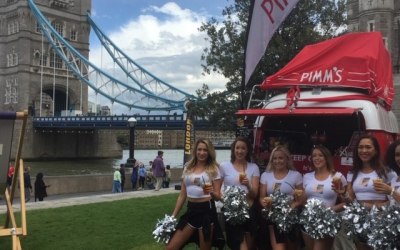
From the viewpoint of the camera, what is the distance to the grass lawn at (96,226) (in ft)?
26.9

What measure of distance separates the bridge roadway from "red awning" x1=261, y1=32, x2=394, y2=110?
41658 mm

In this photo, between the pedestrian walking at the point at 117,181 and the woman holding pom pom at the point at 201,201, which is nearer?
the woman holding pom pom at the point at 201,201

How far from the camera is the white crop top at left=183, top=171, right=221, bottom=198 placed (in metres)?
5.46

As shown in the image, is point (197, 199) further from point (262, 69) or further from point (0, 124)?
point (262, 69)

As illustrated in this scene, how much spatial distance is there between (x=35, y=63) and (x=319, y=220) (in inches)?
3022

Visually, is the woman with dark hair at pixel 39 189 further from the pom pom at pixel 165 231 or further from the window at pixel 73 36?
the window at pixel 73 36

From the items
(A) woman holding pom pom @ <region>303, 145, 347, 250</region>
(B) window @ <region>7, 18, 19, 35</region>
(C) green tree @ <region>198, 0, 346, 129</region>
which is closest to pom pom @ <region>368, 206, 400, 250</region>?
(A) woman holding pom pom @ <region>303, 145, 347, 250</region>

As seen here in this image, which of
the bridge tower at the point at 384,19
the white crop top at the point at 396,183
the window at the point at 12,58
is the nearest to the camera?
the white crop top at the point at 396,183

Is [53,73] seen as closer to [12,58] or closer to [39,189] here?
[12,58]

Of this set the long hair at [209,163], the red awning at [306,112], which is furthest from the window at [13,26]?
the long hair at [209,163]

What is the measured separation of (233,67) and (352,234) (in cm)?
1268

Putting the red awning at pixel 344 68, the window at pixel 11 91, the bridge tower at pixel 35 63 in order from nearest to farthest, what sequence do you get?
the red awning at pixel 344 68 → the bridge tower at pixel 35 63 → the window at pixel 11 91

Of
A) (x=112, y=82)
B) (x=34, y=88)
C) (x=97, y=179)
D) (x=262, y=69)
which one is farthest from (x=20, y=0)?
(x=262, y=69)

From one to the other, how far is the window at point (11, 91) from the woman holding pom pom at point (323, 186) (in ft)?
248
